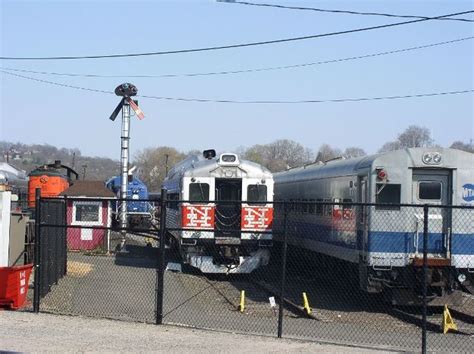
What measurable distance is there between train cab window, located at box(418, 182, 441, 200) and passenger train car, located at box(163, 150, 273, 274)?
4.97 metres

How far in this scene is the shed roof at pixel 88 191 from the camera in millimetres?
30734

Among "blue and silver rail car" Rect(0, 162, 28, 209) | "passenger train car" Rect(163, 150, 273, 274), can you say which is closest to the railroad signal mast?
"blue and silver rail car" Rect(0, 162, 28, 209)

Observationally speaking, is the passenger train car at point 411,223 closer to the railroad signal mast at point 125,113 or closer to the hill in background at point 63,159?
the railroad signal mast at point 125,113

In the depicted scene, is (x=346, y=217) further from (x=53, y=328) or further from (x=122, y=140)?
(x=122, y=140)

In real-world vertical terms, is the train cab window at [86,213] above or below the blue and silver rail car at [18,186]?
below

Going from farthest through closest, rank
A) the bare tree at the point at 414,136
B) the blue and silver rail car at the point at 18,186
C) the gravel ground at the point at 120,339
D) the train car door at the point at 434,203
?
the bare tree at the point at 414,136 → the blue and silver rail car at the point at 18,186 → the train car door at the point at 434,203 → the gravel ground at the point at 120,339

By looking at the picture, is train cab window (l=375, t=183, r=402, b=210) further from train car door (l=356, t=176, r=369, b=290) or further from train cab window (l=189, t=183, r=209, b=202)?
train cab window (l=189, t=183, r=209, b=202)

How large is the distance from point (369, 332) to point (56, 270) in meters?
7.26

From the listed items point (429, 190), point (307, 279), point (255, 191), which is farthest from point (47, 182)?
point (429, 190)

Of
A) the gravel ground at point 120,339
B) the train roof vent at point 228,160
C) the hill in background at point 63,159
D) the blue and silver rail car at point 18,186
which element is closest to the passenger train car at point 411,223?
the gravel ground at point 120,339

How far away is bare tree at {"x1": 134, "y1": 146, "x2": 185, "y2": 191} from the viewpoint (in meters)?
117

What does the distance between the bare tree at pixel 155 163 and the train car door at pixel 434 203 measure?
310ft

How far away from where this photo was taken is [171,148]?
13812 centimetres

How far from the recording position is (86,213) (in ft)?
93.7
